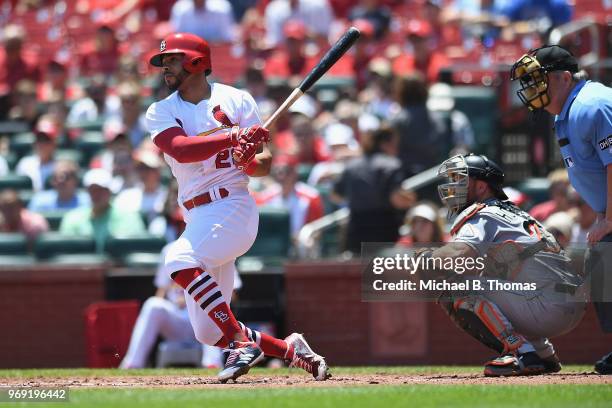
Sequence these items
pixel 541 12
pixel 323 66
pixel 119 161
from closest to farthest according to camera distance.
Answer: pixel 323 66 → pixel 119 161 → pixel 541 12

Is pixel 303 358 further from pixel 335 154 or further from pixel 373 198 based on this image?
pixel 335 154

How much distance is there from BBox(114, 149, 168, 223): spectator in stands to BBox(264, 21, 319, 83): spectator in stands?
7.85ft

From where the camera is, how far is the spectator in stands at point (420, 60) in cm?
1276

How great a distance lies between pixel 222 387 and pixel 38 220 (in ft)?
18.2

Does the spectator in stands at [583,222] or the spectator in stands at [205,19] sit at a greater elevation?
the spectator in stands at [205,19]

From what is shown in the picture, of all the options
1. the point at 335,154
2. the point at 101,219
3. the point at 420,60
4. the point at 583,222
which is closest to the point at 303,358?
the point at 583,222

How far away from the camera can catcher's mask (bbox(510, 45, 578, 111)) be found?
22.2 feet

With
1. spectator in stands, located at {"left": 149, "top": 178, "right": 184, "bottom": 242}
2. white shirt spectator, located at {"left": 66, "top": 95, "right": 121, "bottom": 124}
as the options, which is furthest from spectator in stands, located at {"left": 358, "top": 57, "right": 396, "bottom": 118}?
white shirt spectator, located at {"left": 66, "top": 95, "right": 121, "bottom": 124}

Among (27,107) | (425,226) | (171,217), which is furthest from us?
(27,107)

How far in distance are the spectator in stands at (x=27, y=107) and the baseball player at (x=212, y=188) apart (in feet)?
24.7

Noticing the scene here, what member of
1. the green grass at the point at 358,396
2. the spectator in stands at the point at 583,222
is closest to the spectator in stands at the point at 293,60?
the spectator in stands at the point at 583,222

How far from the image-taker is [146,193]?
1148 cm

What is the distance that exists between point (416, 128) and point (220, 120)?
14.8 ft

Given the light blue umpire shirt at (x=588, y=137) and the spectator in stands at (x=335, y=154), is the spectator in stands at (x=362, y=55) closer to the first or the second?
the spectator in stands at (x=335, y=154)
